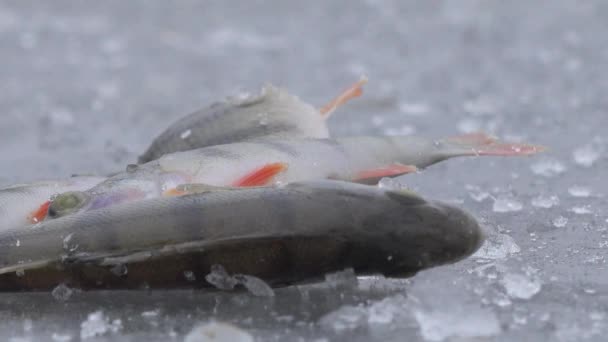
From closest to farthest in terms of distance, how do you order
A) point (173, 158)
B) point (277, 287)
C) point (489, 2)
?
1. point (277, 287)
2. point (173, 158)
3. point (489, 2)

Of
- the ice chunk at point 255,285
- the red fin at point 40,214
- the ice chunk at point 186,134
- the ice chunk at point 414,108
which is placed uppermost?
the ice chunk at point 414,108

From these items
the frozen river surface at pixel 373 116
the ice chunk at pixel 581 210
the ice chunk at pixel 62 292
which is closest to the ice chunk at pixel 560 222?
the frozen river surface at pixel 373 116

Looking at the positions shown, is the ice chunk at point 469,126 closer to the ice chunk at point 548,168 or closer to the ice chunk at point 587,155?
the ice chunk at point 587,155

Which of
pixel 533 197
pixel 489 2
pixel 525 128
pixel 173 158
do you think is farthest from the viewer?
pixel 489 2

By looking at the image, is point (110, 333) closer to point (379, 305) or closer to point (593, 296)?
point (379, 305)

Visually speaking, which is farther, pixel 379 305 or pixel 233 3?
pixel 233 3

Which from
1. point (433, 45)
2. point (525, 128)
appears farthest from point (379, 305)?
point (433, 45)

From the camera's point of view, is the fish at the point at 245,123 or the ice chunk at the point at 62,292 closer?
the ice chunk at the point at 62,292

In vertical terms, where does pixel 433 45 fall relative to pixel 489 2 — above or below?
below
